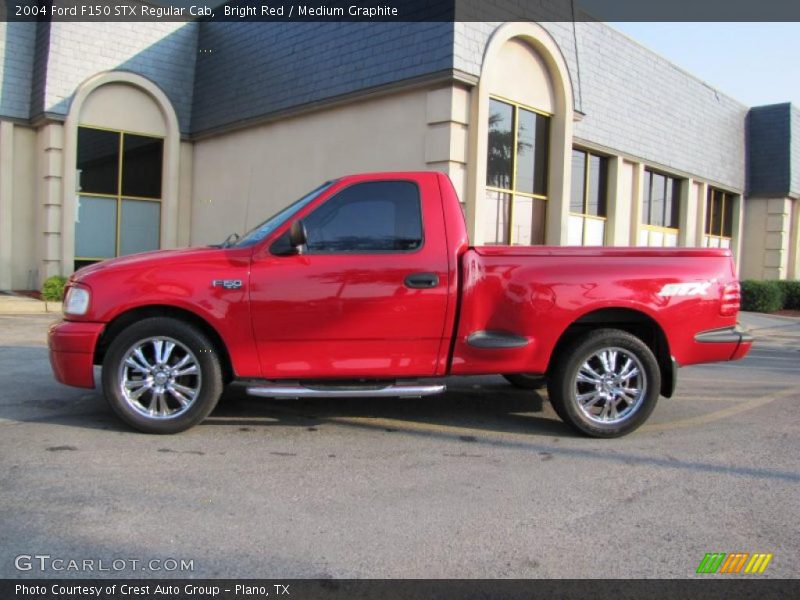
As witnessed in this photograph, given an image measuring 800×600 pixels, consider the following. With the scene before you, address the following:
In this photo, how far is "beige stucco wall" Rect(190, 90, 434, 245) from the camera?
36.2 feet

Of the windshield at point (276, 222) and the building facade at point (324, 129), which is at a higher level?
the building facade at point (324, 129)

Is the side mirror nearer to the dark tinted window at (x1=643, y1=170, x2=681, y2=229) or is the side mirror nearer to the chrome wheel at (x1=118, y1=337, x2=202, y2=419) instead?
the chrome wheel at (x1=118, y1=337, x2=202, y2=419)

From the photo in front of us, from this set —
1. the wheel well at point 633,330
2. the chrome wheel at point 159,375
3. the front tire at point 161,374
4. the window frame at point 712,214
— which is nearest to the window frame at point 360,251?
the front tire at point 161,374

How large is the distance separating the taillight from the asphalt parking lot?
1.01 meters

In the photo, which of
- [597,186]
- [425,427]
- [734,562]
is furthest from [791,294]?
[734,562]

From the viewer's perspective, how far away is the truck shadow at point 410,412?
5391 mm

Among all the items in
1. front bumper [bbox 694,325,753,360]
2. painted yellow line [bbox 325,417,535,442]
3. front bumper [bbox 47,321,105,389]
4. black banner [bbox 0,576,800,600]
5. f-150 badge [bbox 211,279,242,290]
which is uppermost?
f-150 badge [bbox 211,279,242,290]

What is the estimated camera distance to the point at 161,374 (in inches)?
190

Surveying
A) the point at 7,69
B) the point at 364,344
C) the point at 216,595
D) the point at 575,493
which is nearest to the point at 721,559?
the point at 575,493

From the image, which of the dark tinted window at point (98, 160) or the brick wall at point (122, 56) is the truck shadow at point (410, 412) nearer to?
the dark tinted window at point (98, 160)

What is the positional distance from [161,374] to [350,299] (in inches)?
59.8

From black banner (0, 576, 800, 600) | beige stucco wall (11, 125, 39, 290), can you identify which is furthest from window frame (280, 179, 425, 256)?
beige stucco wall (11, 125, 39, 290)

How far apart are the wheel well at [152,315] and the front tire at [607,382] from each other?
260cm

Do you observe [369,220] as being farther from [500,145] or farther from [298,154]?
[298,154]
